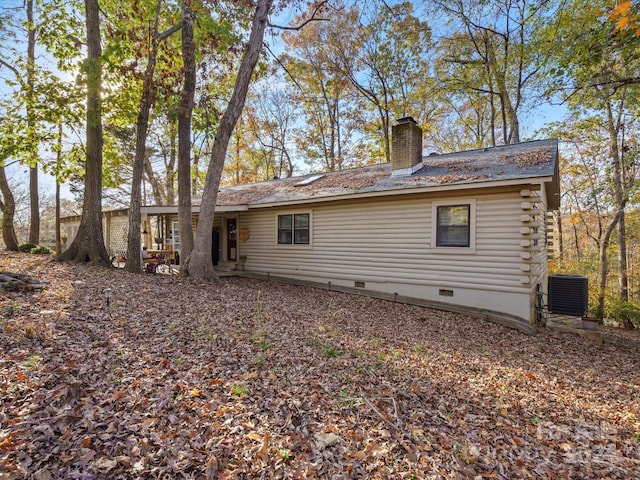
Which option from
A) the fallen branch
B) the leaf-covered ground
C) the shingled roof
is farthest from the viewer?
the shingled roof

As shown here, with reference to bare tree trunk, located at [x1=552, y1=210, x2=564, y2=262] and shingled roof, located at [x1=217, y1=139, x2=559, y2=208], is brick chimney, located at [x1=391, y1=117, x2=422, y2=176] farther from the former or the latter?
bare tree trunk, located at [x1=552, y1=210, x2=564, y2=262]

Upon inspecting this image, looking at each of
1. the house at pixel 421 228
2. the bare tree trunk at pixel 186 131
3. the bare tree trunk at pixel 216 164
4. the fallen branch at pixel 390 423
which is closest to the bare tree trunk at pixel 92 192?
the house at pixel 421 228

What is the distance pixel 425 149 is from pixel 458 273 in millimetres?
15991

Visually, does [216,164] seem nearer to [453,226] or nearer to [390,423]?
[453,226]

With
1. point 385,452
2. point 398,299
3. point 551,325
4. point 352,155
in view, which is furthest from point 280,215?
point 352,155

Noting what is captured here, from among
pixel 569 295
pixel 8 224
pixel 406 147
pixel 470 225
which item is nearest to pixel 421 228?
pixel 470 225

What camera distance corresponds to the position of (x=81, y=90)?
8891 mm

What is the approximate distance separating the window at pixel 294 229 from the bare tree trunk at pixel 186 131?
10.7 ft

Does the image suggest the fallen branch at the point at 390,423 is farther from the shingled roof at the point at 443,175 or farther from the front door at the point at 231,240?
the front door at the point at 231,240

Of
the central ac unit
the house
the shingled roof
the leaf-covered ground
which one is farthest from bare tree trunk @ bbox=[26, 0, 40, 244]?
the central ac unit

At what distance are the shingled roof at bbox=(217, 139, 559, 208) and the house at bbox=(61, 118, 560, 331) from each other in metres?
0.04

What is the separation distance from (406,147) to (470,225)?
3224 mm

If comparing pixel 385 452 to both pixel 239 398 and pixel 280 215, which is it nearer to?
pixel 239 398

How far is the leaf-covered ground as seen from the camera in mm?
2312
